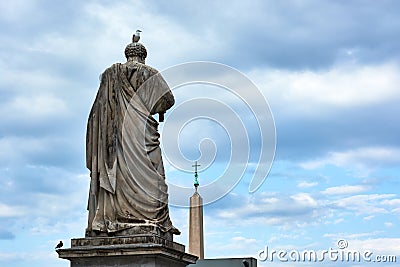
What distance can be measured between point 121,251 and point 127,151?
200 cm

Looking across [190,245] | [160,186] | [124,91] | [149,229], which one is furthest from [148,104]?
[190,245]

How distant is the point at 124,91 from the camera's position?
1416 cm

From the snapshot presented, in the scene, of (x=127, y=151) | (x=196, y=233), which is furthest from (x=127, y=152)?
(x=196, y=233)

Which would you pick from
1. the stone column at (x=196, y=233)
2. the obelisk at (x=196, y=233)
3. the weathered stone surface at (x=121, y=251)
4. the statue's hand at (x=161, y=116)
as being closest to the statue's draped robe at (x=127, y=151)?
the statue's hand at (x=161, y=116)

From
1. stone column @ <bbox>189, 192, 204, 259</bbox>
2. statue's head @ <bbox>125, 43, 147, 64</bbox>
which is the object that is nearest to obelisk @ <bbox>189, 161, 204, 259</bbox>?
stone column @ <bbox>189, 192, 204, 259</bbox>

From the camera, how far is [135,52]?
577 inches

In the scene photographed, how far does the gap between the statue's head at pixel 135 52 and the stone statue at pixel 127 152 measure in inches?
0.8

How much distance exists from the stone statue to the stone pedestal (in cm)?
21

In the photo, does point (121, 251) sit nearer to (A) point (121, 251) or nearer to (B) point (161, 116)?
(A) point (121, 251)

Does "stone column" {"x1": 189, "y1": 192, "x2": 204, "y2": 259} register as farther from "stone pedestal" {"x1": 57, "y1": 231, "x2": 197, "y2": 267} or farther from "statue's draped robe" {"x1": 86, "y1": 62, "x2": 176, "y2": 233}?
"stone pedestal" {"x1": 57, "y1": 231, "x2": 197, "y2": 267}

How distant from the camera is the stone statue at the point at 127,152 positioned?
13.4m

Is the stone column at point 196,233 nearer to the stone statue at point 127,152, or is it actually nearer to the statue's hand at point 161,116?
the statue's hand at point 161,116

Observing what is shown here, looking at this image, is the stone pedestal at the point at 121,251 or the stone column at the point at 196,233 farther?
the stone column at the point at 196,233

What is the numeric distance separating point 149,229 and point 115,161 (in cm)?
151
